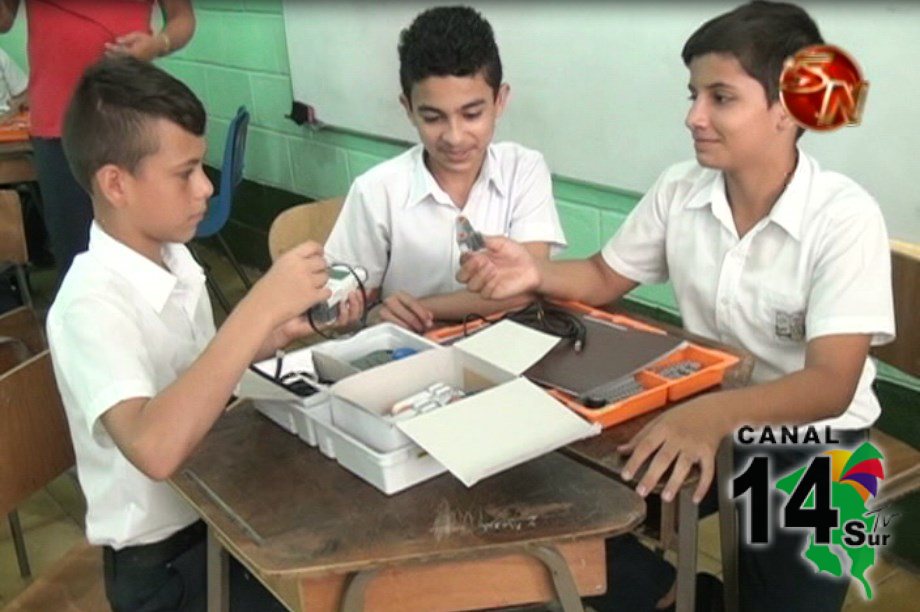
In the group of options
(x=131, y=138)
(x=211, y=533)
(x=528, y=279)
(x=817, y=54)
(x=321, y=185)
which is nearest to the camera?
(x=211, y=533)

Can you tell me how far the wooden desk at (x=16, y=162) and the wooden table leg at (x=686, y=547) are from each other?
9.11ft

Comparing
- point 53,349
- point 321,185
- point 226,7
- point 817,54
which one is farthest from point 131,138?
point 226,7

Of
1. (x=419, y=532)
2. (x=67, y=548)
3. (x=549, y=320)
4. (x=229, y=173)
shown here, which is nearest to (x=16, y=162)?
(x=229, y=173)

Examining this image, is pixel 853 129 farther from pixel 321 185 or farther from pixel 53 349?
pixel 321 185

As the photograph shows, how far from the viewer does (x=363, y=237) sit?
1.84m

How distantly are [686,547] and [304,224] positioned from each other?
1.20 m

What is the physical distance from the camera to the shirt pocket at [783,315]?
1362mm

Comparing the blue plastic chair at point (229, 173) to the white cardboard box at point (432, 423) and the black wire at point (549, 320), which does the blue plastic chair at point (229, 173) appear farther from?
the white cardboard box at point (432, 423)

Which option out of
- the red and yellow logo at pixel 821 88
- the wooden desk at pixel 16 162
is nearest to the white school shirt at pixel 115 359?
the red and yellow logo at pixel 821 88

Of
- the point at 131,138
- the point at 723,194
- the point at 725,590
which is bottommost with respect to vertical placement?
the point at 725,590

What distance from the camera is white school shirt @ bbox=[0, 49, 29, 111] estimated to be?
3.99m

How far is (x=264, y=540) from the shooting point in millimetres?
948

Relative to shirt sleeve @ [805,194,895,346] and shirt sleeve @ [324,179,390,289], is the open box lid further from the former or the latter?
shirt sleeve @ [324,179,390,289]

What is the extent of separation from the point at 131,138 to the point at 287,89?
240cm
